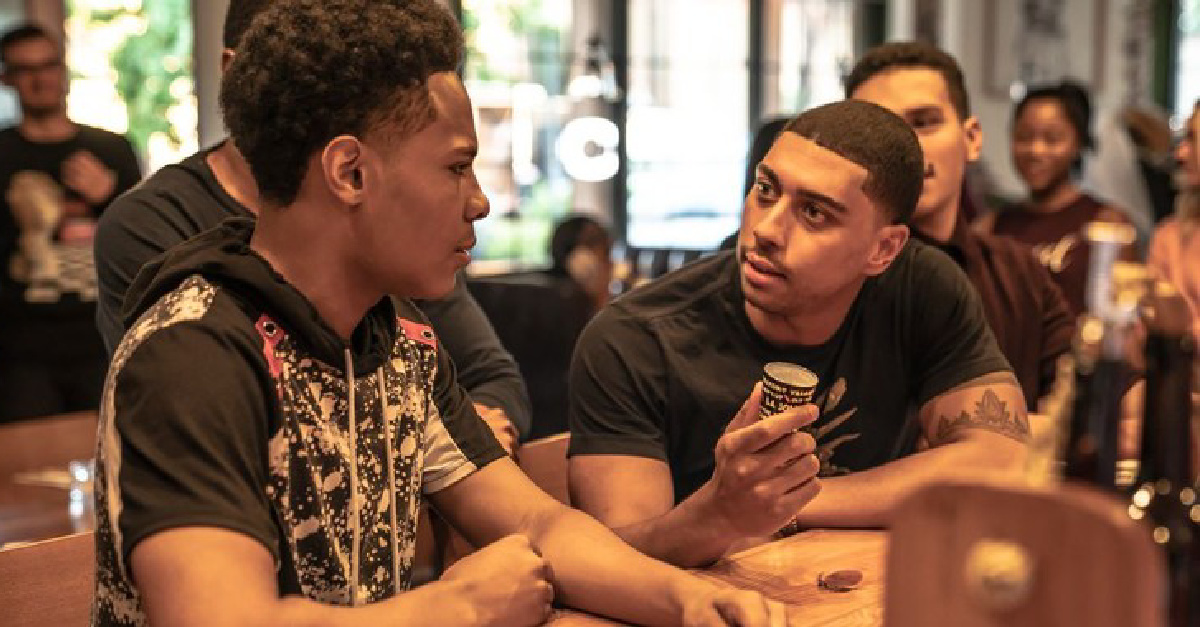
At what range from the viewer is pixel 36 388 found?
161 inches

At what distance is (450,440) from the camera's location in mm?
1584

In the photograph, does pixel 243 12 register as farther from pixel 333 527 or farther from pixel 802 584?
pixel 802 584

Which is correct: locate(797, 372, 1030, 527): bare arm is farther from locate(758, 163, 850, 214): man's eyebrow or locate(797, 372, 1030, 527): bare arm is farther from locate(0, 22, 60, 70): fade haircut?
locate(0, 22, 60, 70): fade haircut

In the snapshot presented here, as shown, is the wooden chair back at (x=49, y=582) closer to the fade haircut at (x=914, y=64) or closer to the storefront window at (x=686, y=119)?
the fade haircut at (x=914, y=64)

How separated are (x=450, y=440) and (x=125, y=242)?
831 millimetres

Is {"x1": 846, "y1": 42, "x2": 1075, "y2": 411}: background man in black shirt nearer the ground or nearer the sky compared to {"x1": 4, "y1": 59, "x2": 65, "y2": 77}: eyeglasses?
nearer the ground

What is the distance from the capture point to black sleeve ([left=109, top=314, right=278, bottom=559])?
3.77ft

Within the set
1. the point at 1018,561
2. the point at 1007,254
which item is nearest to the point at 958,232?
Answer: the point at 1007,254

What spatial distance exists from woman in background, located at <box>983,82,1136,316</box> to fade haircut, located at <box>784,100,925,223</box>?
249cm

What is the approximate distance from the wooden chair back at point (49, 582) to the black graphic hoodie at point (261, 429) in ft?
0.60

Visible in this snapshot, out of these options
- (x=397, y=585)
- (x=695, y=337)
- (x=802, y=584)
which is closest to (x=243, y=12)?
(x=695, y=337)

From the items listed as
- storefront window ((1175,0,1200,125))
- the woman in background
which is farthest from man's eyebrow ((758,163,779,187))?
storefront window ((1175,0,1200,125))

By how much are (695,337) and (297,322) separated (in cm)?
81

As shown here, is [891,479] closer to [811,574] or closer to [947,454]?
[947,454]
